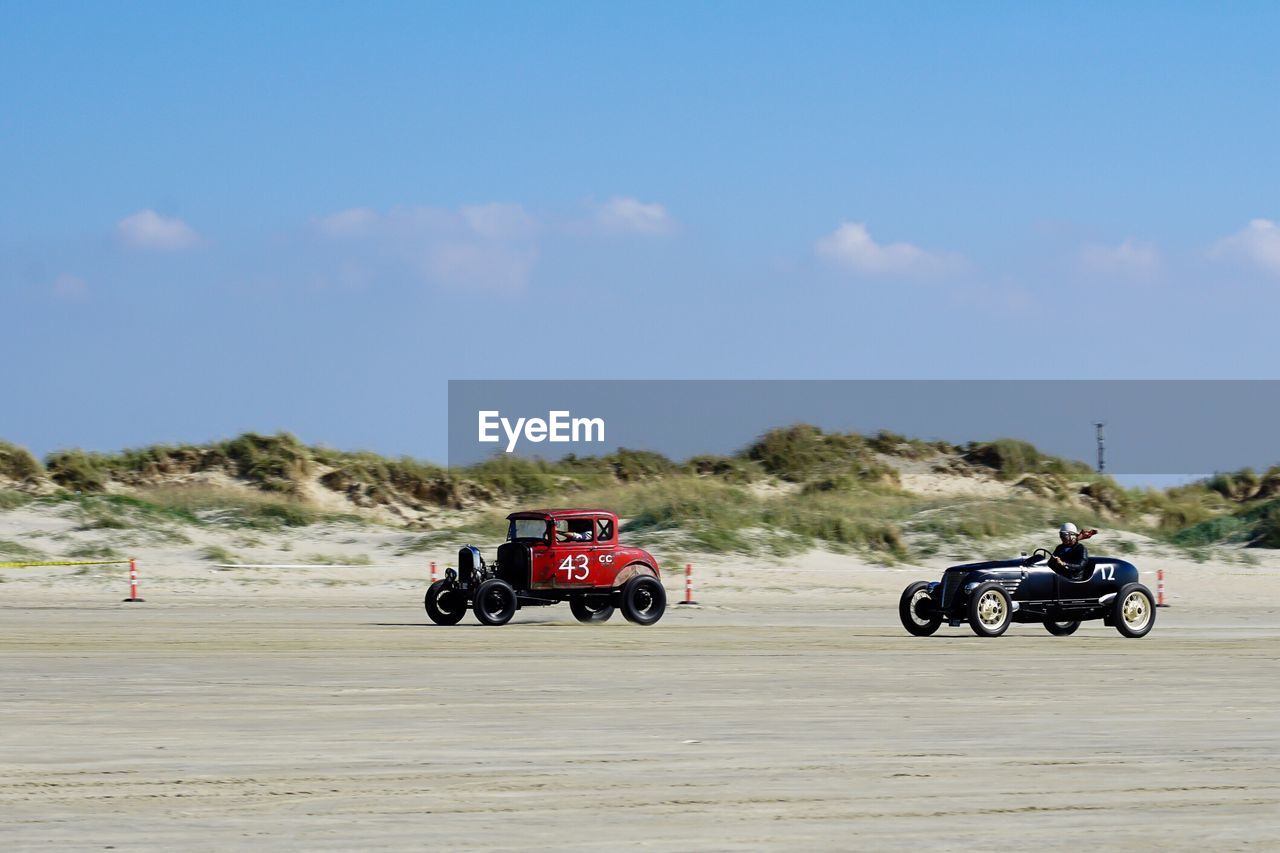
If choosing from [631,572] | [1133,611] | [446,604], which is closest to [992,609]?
[1133,611]

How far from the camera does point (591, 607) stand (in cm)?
2866

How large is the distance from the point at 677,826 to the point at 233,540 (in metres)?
35.6

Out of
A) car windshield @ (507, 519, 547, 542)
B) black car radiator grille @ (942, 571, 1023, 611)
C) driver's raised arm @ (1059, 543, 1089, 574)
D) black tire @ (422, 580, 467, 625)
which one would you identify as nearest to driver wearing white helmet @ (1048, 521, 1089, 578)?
driver's raised arm @ (1059, 543, 1089, 574)

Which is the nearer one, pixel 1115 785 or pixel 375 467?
pixel 1115 785

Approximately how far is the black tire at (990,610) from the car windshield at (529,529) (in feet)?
22.4

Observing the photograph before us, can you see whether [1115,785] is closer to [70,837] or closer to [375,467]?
[70,837]

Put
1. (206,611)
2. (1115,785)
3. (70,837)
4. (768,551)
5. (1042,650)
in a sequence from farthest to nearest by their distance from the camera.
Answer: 1. (768,551)
2. (206,611)
3. (1042,650)
4. (1115,785)
5. (70,837)

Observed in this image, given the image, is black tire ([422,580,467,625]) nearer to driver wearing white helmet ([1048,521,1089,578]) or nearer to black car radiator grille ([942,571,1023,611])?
black car radiator grille ([942,571,1023,611])

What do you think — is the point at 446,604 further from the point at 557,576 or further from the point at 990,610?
the point at 990,610

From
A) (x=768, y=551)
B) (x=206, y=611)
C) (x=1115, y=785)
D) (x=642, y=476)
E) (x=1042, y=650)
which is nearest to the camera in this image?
(x=1115, y=785)

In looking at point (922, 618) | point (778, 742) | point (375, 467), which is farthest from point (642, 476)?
point (778, 742)

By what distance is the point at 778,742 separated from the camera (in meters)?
13.2

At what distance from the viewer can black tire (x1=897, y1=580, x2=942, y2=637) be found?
82.9ft

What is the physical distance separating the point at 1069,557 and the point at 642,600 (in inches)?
250
